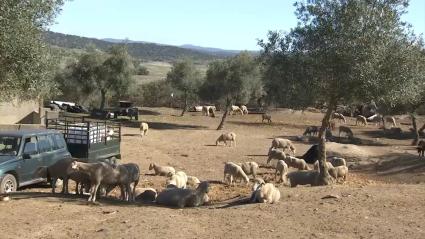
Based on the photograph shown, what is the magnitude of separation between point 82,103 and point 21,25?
180 feet

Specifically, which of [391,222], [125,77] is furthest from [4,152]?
[125,77]

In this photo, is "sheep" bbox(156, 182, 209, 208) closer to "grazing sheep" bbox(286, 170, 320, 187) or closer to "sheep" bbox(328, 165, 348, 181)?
"grazing sheep" bbox(286, 170, 320, 187)

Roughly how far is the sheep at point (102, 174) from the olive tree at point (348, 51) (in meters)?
6.09

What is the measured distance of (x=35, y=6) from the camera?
1349 cm

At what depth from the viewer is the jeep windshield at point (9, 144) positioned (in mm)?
15695

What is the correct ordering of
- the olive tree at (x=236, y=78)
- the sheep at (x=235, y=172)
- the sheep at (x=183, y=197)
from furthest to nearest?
the olive tree at (x=236, y=78)
the sheep at (x=235, y=172)
the sheep at (x=183, y=197)

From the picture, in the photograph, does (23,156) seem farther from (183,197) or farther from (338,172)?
(338,172)

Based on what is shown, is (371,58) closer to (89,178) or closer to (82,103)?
(89,178)

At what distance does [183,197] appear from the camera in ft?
47.4

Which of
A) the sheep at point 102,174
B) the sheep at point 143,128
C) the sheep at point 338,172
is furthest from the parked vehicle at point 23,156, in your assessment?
the sheep at point 143,128

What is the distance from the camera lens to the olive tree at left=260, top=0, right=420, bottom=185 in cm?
1638

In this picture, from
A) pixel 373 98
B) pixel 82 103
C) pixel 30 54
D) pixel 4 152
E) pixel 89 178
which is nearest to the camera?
pixel 30 54

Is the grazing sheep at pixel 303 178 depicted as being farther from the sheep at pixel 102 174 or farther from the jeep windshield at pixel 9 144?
the jeep windshield at pixel 9 144

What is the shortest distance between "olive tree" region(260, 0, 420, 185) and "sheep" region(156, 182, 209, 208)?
4884 millimetres
